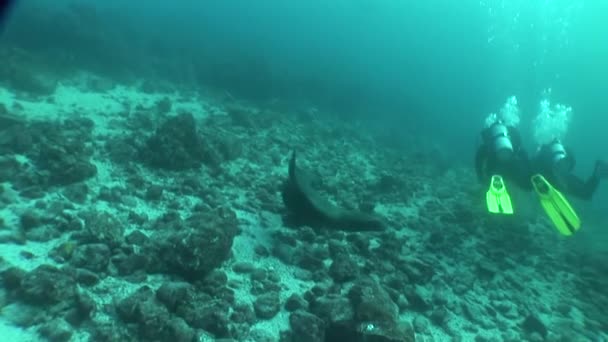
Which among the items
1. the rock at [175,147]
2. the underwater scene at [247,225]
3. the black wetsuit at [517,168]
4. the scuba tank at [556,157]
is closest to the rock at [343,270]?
the underwater scene at [247,225]

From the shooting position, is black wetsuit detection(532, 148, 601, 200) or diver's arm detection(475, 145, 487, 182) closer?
diver's arm detection(475, 145, 487, 182)

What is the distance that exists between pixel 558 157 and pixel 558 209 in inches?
115

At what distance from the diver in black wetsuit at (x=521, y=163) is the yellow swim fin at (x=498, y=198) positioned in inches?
32.6

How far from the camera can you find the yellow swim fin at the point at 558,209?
988 cm

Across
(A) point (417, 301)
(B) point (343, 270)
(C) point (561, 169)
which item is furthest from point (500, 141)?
(B) point (343, 270)

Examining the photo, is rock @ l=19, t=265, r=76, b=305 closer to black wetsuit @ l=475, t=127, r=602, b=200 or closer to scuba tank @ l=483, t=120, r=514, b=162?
scuba tank @ l=483, t=120, r=514, b=162

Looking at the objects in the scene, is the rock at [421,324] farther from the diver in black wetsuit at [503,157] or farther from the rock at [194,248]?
the diver in black wetsuit at [503,157]

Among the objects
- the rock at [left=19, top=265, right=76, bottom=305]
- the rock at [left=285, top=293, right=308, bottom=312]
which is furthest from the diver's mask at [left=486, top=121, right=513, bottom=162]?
the rock at [left=19, top=265, right=76, bottom=305]

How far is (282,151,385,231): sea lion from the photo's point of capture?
9.15m

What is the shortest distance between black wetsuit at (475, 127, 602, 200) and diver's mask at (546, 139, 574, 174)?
18cm

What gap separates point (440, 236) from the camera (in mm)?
11523

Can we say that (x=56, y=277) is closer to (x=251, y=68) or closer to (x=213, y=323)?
(x=213, y=323)

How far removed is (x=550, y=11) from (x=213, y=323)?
11415 centimetres

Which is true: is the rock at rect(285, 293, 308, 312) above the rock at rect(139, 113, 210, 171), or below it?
below
